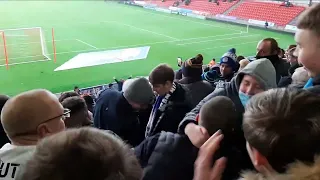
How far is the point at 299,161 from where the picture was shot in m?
1.47

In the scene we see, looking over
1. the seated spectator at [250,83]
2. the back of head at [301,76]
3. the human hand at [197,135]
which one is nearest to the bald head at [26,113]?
the human hand at [197,135]

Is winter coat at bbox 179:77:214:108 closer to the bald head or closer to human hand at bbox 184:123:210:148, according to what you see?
human hand at bbox 184:123:210:148

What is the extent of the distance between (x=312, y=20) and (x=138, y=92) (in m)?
2.05

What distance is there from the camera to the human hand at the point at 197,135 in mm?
2123

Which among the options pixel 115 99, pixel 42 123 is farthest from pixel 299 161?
pixel 115 99

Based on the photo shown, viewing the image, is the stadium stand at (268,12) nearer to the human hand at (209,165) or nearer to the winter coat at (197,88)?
the winter coat at (197,88)

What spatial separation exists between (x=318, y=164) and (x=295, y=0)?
31.3 m

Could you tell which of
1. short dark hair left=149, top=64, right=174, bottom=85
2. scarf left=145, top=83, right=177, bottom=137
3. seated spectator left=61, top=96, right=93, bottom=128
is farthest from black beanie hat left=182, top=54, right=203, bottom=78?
seated spectator left=61, top=96, right=93, bottom=128

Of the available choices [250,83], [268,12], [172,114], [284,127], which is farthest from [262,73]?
[268,12]

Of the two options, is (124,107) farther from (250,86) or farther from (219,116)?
(219,116)

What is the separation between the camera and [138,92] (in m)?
3.97

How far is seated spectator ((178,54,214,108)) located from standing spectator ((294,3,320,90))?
248cm

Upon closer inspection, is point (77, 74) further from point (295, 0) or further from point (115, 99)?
point (295, 0)

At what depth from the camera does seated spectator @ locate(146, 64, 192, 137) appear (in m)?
3.90
